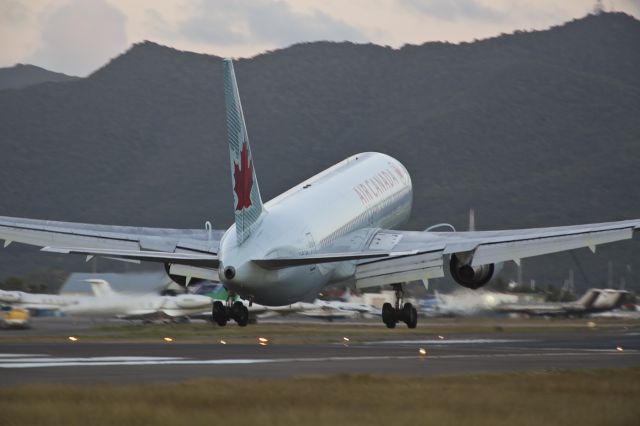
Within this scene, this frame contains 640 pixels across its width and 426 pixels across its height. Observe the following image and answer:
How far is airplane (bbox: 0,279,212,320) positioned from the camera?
6712cm

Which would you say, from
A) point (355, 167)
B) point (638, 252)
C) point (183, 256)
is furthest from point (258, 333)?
point (638, 252)

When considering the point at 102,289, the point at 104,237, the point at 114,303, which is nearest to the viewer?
the point at 104,237

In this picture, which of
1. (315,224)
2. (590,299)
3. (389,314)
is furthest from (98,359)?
(590,299)

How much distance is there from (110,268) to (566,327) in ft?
311

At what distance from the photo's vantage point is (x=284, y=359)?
38.8 metres

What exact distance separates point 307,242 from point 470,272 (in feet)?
25.7

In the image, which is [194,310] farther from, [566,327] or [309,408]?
[309,408]

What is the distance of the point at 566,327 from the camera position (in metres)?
73.7

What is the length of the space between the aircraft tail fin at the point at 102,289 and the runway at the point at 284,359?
19.8 m

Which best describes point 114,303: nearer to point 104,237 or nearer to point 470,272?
point 104,237

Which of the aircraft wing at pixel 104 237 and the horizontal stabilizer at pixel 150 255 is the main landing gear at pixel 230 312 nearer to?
the aircraft wing at pixel 104 237

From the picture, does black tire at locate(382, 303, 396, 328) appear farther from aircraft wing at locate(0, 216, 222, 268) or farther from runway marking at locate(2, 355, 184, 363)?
runway marking at locate(2, 355, 184, 363)

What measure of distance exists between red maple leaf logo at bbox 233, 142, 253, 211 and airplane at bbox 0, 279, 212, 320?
24.4 meters

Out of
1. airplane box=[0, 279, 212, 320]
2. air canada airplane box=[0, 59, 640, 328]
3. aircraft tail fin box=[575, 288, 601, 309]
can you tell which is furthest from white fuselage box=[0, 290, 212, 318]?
aircraft tail fin box=[575, 288, 601, 309]
